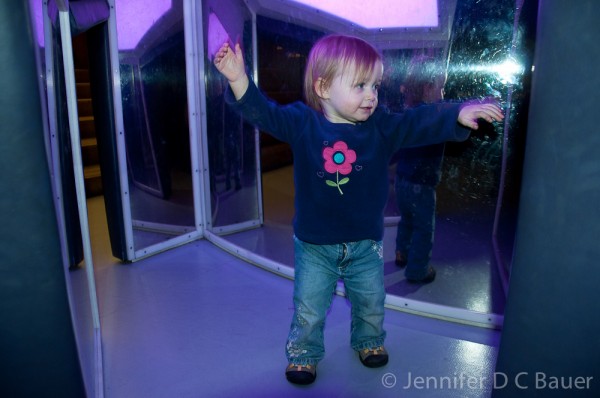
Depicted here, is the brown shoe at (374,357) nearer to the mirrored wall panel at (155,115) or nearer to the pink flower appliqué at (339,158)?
the pink flower appliqué at (339,158)

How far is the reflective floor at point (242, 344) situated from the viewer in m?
1.63

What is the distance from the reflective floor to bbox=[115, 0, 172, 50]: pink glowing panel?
3.64 ft

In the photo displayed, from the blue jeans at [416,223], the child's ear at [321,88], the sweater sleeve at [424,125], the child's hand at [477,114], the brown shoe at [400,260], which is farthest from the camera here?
the brown shoe at [400,260]

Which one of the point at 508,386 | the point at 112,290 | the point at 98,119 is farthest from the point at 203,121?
the point at 508,386

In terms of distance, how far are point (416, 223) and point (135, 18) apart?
1798mm

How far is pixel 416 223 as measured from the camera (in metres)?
1.96

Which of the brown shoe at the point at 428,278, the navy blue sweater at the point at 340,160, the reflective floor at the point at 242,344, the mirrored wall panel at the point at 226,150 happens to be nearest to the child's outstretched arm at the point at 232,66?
the navy blue sweater at the point at 340,160

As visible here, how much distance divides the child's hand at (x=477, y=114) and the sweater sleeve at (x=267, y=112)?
48 centimetres

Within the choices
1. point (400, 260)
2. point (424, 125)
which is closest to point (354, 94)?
point (424, 125)

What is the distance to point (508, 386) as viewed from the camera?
96 cm

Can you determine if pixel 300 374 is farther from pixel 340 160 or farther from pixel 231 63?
pixel 231 63

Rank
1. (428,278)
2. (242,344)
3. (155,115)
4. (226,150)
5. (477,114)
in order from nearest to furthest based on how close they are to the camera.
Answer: (477,114) → (242,344) → (428,278) → (155,115) → (226,150)

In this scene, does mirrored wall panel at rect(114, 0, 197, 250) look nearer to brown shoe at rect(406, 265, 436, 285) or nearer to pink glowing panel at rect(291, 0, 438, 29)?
pink glowing panel at rect(291, 0, 438, 29)

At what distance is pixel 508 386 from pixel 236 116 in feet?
6.97
